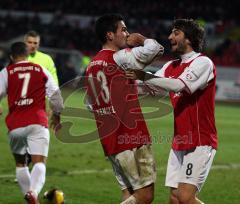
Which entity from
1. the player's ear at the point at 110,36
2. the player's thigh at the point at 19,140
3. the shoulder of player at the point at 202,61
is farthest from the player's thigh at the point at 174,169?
the player's thigh at the point at 19,140

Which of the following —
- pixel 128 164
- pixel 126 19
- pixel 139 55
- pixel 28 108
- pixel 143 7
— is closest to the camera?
pixel 139 55

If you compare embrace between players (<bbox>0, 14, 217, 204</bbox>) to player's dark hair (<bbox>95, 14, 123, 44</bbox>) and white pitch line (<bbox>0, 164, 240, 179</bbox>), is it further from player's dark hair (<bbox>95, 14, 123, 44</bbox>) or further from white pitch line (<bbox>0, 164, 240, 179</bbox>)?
white pitch line (<bbox>0, 164, 240, 179</bbox>)

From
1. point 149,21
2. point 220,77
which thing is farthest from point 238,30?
point 220,77

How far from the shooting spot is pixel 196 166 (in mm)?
6500

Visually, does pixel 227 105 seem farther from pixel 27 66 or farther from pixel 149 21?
pixel 27 66

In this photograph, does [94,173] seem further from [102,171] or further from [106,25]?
[106,25]

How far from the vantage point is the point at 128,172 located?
654cm

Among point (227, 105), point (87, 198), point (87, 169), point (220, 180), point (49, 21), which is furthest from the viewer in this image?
point (49, 21)

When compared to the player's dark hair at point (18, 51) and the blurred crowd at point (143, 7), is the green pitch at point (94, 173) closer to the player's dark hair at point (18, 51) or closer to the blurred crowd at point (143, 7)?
the player's dark hair at point (18, 51)

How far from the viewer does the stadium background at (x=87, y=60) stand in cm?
1002

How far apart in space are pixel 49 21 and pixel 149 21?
259 inches

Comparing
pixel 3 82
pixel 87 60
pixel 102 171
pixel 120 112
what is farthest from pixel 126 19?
pixel 120 112

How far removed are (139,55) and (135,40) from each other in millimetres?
265

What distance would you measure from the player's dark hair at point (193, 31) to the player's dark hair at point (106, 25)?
590mm
